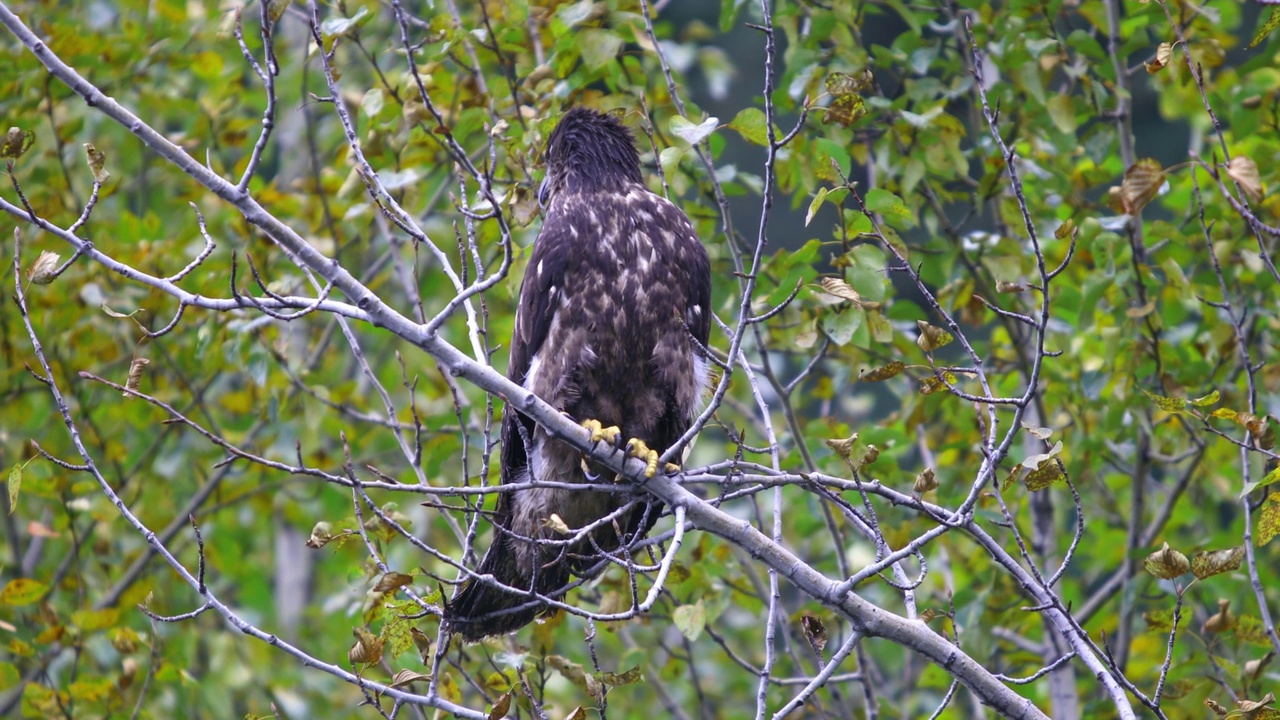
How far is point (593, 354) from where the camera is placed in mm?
3627

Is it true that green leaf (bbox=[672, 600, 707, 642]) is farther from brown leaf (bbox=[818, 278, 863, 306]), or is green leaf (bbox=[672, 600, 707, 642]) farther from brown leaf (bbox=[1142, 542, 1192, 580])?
brown leaf (bbox=[1142, 542, 1192, 580])

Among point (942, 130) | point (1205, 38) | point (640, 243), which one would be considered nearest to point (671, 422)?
point (640, 243)

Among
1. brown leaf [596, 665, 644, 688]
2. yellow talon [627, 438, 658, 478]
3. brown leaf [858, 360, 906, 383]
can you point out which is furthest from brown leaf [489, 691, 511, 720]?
brown leaf [858, 360, 906, 383]

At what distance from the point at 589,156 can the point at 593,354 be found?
2.54 ft

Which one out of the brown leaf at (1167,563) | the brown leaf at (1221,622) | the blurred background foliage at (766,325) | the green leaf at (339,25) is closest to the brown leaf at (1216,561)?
the brown leaf at (1167,563)

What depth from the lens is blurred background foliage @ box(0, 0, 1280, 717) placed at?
373 cm

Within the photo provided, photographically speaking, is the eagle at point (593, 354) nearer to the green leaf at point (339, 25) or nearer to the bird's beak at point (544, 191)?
the bird's beak at point (544, 191)

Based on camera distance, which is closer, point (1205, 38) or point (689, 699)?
point (1205, 38)

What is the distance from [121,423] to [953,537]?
3.68m

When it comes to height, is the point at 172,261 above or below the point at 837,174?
above

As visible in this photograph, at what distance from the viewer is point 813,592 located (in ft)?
9.27

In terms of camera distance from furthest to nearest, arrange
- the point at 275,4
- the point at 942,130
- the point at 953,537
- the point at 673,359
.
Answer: the point at 953,537 → the point at 942,130 → the point at 673,359 → the point at 275,4

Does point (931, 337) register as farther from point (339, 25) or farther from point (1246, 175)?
point (339, 25)

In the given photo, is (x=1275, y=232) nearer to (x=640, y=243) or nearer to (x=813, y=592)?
(x=813, y=592)
